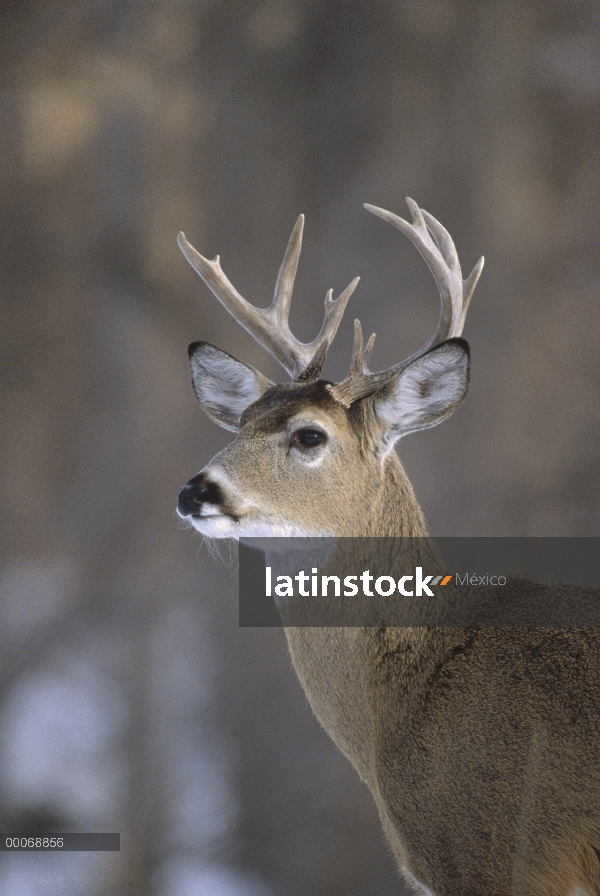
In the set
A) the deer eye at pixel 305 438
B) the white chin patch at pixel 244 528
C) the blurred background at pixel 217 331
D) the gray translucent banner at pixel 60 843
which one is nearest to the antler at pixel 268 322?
the deer eye at pixel 305 438

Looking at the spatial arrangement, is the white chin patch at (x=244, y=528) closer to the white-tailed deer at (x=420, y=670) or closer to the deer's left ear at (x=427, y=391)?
the white-tailed deer at (x=420, y=670)

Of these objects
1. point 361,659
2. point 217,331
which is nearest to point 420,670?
point 361,659

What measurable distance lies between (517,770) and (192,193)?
1605 mm

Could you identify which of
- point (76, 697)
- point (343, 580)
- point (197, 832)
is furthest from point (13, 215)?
point (197, 832)

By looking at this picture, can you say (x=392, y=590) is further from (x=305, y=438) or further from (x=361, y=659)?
(x=305, y=438)

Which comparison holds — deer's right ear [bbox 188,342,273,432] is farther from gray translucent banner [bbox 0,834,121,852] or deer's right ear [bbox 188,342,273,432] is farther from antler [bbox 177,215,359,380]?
gray translucent banner [bbox 0,834,121,852]

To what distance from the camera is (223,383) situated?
1.39 meters

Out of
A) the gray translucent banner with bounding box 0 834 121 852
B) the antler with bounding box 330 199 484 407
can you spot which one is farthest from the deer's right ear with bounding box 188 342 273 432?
the gray translucent banner with bounding box 0 834 121 852

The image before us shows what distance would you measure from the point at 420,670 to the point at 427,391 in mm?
390

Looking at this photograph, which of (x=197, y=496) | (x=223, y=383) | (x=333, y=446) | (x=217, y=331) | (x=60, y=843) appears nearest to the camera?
(x=197, y=496)

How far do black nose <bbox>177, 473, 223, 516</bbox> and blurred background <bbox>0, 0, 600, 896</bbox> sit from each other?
0.93m

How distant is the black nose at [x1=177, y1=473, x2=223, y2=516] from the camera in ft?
3.69

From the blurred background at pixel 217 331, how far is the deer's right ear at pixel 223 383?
0.65 metres

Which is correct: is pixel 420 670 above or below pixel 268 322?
below
